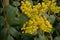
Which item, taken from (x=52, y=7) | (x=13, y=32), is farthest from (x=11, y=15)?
(x=52, y=7)

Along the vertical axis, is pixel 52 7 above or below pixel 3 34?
above

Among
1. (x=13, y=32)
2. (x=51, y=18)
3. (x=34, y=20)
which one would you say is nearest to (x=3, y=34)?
(x=13, y=32)

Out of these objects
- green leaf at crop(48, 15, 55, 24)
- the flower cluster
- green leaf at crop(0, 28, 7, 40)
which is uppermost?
the flower cluster

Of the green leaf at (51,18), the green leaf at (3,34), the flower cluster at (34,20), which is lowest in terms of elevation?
the green leaf at (3,34)

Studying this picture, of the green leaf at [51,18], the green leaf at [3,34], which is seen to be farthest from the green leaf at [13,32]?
the green leaf at [51,18]

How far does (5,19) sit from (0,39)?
13cm

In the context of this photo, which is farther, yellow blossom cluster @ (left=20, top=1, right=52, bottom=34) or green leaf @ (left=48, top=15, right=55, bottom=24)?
green leaf @ (left=48, top=15, right=55, bottom=24)

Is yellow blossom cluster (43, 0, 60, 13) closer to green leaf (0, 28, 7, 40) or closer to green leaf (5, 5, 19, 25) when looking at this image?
green leaf (5, 5, 19, 25)

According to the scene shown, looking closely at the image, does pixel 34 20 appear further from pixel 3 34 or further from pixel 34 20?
pixel 3 34

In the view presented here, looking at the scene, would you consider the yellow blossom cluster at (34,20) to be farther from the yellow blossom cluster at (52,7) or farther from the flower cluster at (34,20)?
the yellow blossom cluster at (52,7)

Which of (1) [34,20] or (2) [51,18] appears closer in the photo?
(1) [34,20]

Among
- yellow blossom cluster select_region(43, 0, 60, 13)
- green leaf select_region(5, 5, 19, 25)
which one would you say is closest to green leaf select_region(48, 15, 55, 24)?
yellow blossom cluster select_region(43, 0, 60, 13)

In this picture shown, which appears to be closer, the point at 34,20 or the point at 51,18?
the point at 34,20

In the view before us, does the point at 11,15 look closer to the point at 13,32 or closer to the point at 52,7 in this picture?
the point at 13,32
